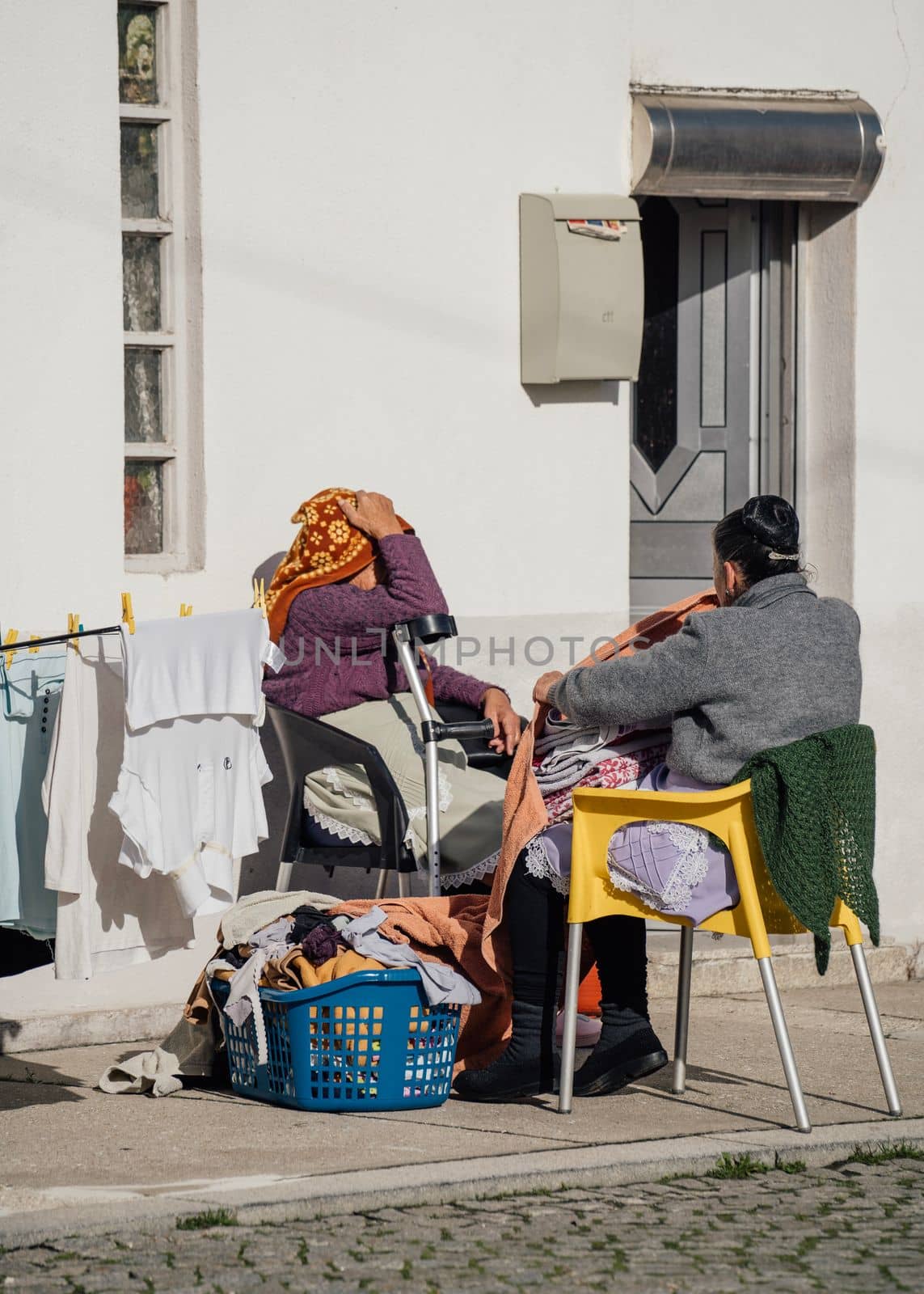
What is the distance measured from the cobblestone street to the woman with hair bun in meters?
0.82

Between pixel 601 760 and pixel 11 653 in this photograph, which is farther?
pixel 601 760

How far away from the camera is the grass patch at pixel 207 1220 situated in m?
3.79

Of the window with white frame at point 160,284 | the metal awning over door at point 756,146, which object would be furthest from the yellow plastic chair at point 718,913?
the metal awning over door at point 756,146

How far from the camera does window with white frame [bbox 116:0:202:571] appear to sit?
6.16 m

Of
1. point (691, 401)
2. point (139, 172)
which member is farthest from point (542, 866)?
point (691, 401)

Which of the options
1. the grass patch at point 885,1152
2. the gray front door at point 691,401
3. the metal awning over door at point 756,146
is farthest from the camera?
the gray front door at point 691,401

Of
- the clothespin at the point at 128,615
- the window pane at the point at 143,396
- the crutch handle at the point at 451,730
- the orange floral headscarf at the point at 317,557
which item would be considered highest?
the window pane at the point at 143,396

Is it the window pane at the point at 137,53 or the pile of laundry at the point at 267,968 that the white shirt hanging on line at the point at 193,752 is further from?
the window pane at the point at 137,53

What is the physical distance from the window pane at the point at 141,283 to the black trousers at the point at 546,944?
249 centimetres

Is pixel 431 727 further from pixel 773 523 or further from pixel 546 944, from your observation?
pixel 773 523

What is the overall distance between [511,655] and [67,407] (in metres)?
1.85

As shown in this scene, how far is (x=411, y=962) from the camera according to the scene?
4758 mm

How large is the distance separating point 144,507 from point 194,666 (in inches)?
69.4

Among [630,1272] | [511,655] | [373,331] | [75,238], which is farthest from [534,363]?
[630,1272]
